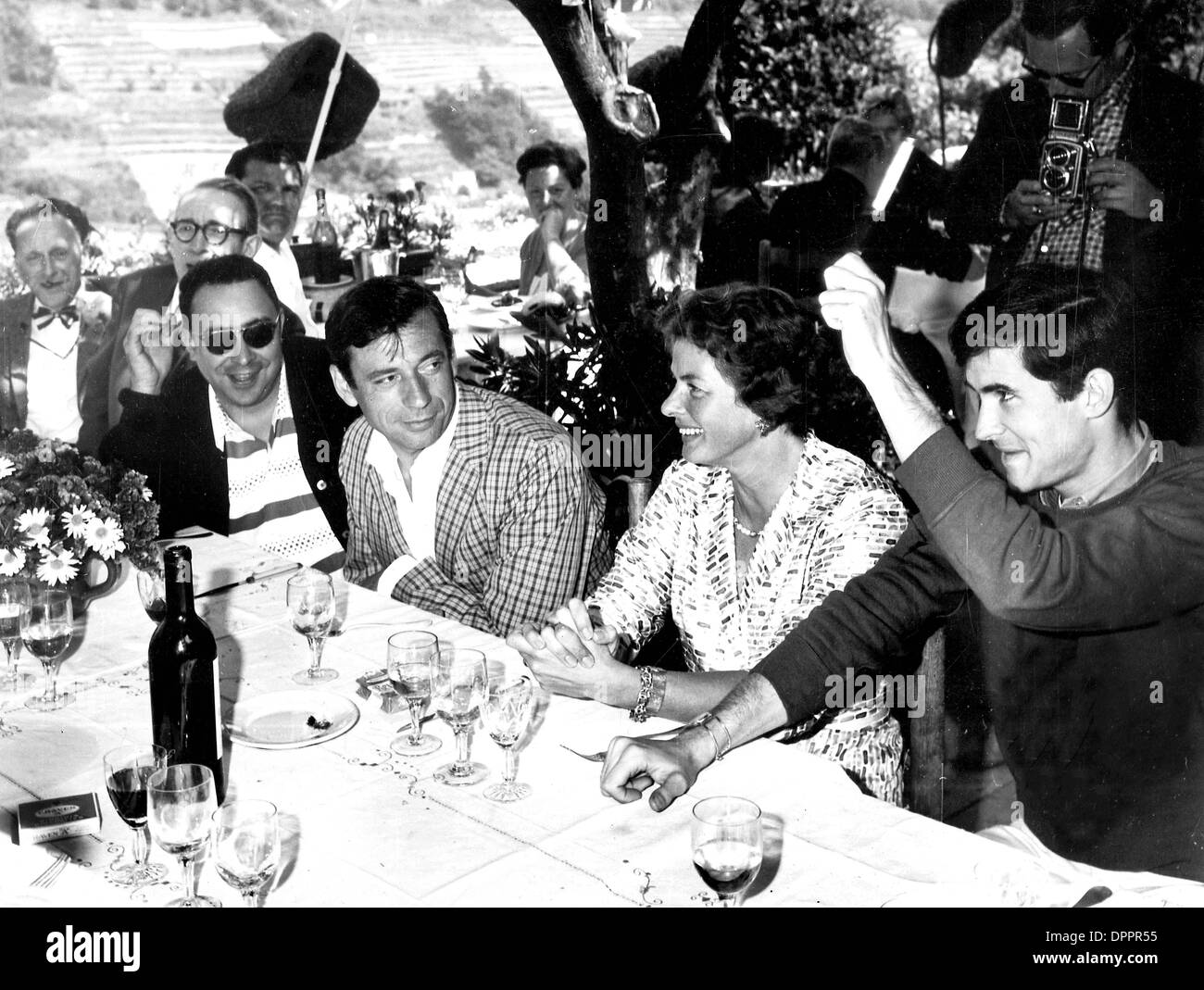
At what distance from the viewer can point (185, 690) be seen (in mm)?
1555

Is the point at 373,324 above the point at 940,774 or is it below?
above

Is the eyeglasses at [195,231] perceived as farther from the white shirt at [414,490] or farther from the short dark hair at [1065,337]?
the short dark hair at [1065,337]

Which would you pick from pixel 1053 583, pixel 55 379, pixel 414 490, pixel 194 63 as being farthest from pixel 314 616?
pixel 194 63

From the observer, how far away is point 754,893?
132 centimetres

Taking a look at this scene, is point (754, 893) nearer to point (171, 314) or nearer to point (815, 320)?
point (815, 320)

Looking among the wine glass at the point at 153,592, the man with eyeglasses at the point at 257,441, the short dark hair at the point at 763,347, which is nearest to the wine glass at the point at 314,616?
the wine glass at the point at 153,592

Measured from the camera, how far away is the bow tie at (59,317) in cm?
385

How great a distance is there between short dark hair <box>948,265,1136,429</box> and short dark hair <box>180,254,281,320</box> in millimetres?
2500

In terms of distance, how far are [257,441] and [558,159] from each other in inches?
49.7

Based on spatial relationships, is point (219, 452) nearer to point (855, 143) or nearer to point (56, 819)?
point (855, 143)
